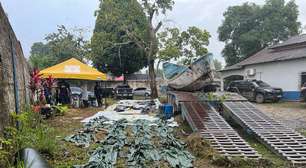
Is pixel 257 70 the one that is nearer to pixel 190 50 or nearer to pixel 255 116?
pixel 190 50

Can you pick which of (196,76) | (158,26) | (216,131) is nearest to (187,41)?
(158,26)

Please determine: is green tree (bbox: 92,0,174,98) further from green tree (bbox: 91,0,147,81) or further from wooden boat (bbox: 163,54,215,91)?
wooden boat (bbox: 163,54,215,91)

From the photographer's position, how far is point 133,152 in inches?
253

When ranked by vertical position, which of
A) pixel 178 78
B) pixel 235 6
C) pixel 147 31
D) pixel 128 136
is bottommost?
pixel 128 136

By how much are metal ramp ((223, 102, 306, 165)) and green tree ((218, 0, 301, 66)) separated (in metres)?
24.0

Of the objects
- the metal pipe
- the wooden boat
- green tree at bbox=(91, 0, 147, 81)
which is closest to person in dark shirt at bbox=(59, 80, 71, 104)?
the wooden boat

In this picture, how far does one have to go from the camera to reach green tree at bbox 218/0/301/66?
1266 inches

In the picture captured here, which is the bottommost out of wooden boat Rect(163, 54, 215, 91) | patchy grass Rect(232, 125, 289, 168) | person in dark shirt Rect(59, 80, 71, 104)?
patchy grass Rect(232, 125, 289, 168)

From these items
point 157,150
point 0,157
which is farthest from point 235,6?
point 0,157

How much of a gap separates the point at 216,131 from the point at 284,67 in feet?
49.8

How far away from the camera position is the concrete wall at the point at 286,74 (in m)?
19.9

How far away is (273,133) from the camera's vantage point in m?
7.83

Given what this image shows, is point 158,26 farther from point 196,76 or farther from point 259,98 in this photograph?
point 196,76

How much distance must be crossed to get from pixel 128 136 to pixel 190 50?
16.9m
